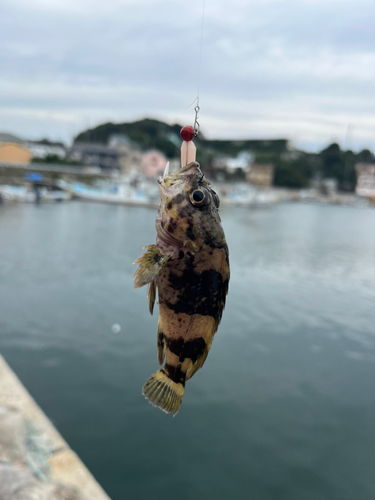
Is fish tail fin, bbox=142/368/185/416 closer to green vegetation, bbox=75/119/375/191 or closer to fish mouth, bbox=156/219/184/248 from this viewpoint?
fish mouth, bbox=156/219/184/248

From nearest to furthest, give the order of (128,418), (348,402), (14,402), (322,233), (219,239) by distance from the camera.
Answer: (219,239)
(14,402)
(128,418)
(348,402)
(322,233)

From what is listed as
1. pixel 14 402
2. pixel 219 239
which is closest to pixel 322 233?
pixel 14 402

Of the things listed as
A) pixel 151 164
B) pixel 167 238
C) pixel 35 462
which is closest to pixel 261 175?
pixel 151 164

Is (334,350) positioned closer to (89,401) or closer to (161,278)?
(89,401)

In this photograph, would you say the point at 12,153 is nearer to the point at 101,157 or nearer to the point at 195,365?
the point at 101,157

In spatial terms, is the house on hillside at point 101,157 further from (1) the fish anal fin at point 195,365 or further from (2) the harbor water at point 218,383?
(1) the fish anal fin at point 195,365

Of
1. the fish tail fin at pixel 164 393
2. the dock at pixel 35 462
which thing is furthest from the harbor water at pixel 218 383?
the fish tail fin at pixel 164 393

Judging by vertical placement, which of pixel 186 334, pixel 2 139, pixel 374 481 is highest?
pixel 2 139
